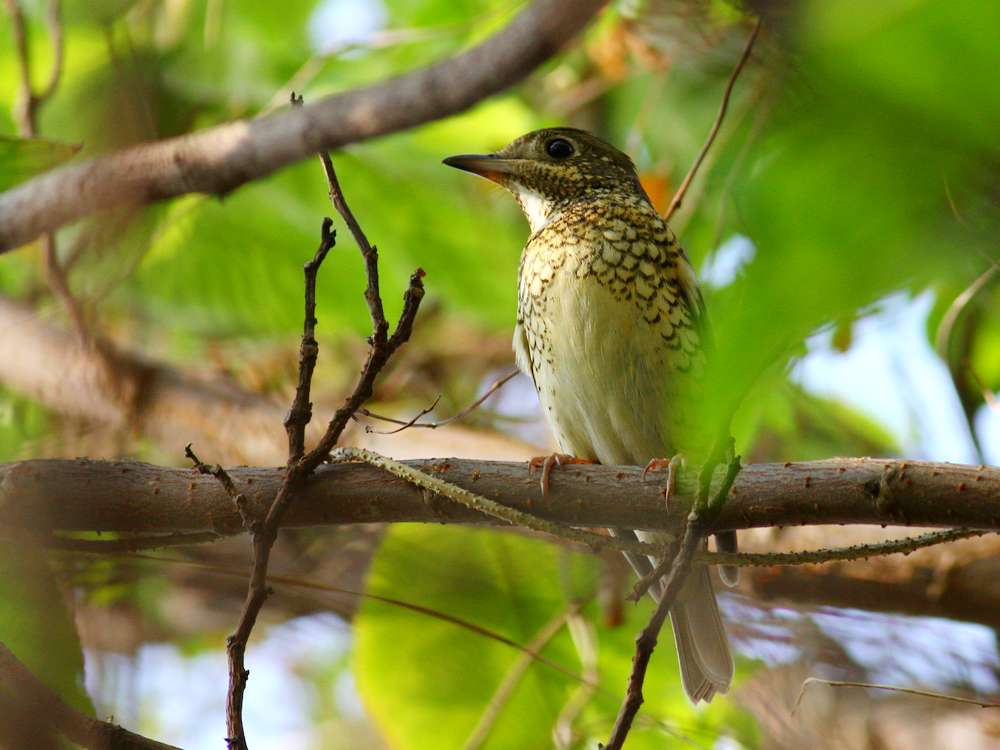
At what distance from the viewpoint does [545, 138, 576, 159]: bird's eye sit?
11.4ft

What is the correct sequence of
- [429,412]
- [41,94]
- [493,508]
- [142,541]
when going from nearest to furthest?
[493,508], [142,541], [429,412], [41,94]

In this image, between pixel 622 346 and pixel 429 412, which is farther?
pixel 622 346

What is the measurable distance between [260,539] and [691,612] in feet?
4.82

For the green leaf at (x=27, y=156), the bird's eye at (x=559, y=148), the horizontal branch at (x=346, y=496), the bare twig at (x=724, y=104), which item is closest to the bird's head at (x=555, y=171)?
the bird's eye at (x=559, y=148)

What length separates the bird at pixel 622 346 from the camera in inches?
112

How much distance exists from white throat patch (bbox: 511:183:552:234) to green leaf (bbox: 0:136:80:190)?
140 cm

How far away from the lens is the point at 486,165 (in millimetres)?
3330

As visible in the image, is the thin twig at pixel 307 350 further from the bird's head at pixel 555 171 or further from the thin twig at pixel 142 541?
the bird's head at pixel 555 171

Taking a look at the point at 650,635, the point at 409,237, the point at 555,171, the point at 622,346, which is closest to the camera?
the point at 650,635

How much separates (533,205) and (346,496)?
1729 millimetres

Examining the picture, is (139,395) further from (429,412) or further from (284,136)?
(284,136)

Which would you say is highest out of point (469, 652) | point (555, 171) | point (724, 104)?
point (555, 171)

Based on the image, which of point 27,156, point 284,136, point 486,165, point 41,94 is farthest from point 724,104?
point 41,94

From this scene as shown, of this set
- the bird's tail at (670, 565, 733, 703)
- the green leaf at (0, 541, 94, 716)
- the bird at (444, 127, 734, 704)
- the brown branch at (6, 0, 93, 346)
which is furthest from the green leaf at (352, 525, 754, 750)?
the green leaf at (0, 541, 94, 716)
